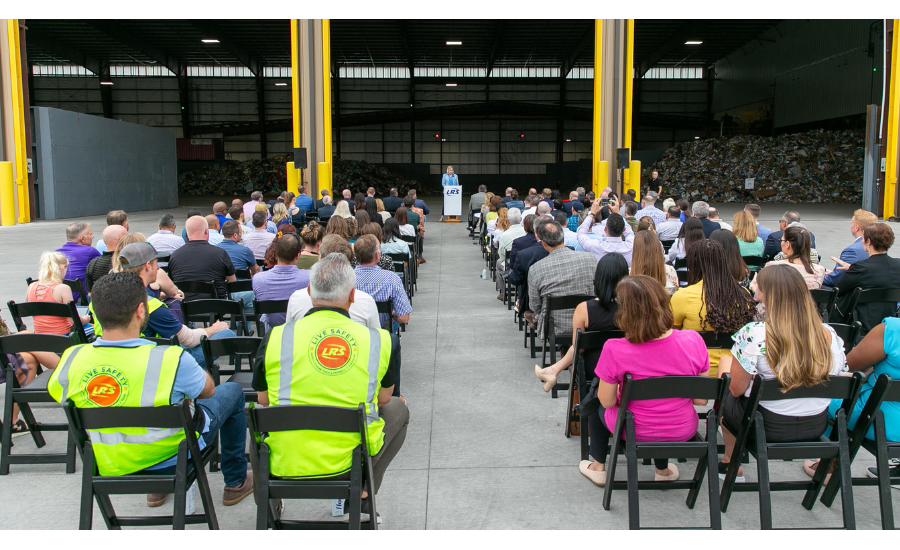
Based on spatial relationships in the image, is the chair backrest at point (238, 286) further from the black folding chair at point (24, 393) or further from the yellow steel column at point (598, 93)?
the yellow steel column at point (598, 93)

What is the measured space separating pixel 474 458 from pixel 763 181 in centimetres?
2544

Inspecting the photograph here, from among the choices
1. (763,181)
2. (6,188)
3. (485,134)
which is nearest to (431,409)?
(6,188)

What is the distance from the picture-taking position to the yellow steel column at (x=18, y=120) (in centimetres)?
1628

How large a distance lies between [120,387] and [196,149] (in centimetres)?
3417

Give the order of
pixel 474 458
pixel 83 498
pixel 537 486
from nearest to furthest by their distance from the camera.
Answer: pixel 83 498, pixel 537 486, pixel 474 458

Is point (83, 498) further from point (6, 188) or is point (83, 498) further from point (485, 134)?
point (485, 134)

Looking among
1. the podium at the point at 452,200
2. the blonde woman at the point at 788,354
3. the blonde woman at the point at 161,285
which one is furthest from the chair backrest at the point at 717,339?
the podium at the point at 452,200

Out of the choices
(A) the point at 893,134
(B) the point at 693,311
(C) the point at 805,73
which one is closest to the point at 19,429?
(B) the point at 693,311

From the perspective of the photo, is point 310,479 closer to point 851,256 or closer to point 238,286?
point 238,286

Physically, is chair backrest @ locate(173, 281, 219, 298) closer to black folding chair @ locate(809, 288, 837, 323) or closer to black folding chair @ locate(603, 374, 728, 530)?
black folding chair @ locate(603, 374, 728, 530)

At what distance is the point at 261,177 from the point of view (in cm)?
3219

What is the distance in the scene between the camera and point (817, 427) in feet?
9.45

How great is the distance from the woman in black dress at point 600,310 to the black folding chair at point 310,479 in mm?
1328
